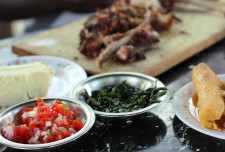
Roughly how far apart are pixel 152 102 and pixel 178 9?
9.45 ft

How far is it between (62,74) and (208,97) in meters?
1.45

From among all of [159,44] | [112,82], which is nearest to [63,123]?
[112,82]

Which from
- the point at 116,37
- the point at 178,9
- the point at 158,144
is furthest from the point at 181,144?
the point at 178,9

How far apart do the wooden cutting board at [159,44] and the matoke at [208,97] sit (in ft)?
2.40

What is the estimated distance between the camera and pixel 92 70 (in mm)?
2857

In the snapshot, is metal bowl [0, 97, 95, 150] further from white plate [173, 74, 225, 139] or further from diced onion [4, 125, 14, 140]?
white plate [173, 74, 225, 139]

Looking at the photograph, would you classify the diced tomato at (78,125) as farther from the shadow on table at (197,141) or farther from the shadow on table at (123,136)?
the shadow on table at (197,141)

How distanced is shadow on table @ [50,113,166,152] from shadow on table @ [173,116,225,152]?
0.12m

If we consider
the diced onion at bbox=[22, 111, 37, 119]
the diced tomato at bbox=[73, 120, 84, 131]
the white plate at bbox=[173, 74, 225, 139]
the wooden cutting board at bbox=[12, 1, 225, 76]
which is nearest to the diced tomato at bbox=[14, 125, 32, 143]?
the diced onion at bbox=[22, 111, 37, 119]

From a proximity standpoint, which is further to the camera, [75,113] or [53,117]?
[75,113]

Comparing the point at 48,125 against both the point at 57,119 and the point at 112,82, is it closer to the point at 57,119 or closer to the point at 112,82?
the point at 57,119

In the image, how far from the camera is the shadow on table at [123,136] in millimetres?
1840

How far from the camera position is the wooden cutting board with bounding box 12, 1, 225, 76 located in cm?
290

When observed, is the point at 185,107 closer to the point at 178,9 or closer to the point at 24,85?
the point at 24,85
